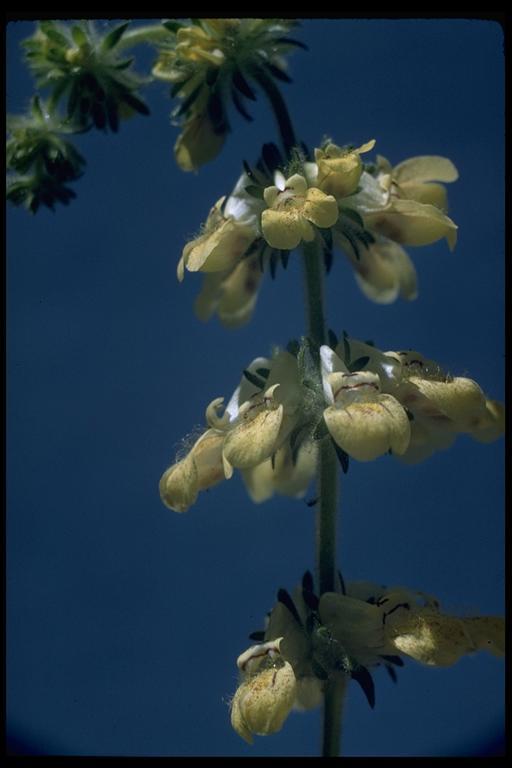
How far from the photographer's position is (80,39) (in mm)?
3504

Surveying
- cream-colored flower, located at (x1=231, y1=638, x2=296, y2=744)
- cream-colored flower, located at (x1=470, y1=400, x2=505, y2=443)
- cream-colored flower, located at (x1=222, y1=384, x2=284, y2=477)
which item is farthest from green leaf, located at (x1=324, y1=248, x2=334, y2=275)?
cream-colored flower, located at (x1=231, y1=638, x2=296, y2=744)

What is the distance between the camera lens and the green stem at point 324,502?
10.6 ft

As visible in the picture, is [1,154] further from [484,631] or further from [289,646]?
[484,631]

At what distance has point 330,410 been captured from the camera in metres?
2.92

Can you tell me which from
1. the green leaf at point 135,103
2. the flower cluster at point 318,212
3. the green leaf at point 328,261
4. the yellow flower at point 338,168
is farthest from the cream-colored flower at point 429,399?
the green leaf at point 135,103

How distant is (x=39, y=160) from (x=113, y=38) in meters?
0.51

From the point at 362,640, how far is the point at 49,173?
1.96 meters

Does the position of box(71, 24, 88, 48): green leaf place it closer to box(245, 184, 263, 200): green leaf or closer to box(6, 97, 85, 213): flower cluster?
box(6, 97, 85, 213): flower cluster

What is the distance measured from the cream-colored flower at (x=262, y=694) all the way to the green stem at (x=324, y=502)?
270mm

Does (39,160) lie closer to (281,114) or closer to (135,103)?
(135,103)

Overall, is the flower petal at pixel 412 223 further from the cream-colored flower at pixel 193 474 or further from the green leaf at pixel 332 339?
the cream-colored flower at pixel 193 474

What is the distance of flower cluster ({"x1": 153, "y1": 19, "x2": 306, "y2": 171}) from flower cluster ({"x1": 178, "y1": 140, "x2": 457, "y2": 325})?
0.28m
